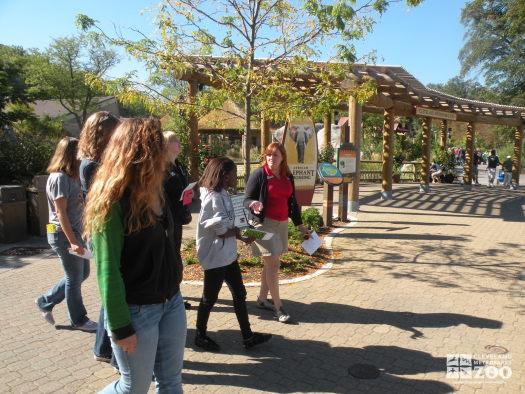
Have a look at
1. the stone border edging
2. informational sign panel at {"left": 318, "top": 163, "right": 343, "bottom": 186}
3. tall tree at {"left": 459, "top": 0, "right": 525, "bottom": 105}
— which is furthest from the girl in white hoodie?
tall tree at {"left": 459, "top": 0, "right": 525, "bottom": 105}

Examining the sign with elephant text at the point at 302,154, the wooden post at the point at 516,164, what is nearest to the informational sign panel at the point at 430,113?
the sign with elephant text at the point at 302,154

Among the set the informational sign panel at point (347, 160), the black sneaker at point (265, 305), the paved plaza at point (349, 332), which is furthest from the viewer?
the informational sign panel at point (347, 160)

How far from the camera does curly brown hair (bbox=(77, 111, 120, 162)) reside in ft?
10.2

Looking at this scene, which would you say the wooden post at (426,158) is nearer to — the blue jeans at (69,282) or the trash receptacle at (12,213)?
the trash receptacle at (12,213)

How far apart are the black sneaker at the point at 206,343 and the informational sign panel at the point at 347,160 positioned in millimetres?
5794

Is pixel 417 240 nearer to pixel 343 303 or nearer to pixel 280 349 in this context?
pixel 343 303

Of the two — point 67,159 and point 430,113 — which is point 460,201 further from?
point 67,159

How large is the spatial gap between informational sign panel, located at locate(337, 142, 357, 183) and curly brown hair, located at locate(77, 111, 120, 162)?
245 inches

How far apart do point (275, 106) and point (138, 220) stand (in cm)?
494

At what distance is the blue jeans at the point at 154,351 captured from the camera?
1.94 metres

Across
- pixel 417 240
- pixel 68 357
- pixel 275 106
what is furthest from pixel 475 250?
pixel 68 357

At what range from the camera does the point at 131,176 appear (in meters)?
1.86

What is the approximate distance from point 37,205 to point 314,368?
20.9 feet

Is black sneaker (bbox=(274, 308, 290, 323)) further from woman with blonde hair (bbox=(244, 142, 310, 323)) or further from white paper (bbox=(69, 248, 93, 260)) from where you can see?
white paper (bbox=(69, 248, 93, 260))
